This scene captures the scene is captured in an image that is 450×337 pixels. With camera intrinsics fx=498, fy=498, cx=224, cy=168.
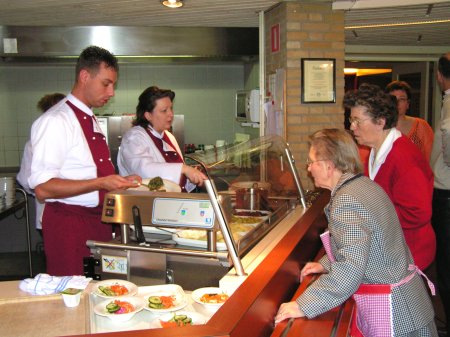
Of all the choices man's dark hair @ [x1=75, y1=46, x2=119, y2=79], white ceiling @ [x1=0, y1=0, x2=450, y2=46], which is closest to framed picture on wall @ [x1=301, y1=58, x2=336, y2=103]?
white ceiling @ [x1=0, y1=0, x2=450, y2=46]

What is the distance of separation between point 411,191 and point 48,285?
179 cm

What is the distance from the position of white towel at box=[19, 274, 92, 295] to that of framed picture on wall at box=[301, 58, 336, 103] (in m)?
2.98

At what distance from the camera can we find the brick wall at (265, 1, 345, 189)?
4.40 metres

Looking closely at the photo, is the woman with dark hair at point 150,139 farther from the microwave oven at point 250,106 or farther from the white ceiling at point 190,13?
the microwave oven at point 250,106

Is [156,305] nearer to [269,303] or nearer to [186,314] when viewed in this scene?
[186,314]

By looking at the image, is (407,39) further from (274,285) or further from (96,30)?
(274,285)

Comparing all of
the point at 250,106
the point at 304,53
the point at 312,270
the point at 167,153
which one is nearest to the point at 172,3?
the point at 304,53

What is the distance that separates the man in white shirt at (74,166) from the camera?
2490 mm

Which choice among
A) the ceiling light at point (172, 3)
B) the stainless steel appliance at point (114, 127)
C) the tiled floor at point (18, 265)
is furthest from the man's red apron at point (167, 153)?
the stainless steel appliance at point (114, 127)

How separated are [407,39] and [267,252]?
5.39 m

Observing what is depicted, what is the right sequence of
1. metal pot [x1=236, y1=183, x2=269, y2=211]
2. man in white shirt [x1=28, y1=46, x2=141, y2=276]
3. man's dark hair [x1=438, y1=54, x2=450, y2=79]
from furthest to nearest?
man's dark hair [x1=438, y1=54, x2=450, y2=79], metal pot [x1=236, y1=183, x2=269, y2=211], man in white shirt [x1=28, y1=46, x2=141, y2=276]

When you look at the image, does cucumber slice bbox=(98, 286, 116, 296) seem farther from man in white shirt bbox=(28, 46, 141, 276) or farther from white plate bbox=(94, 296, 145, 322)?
man in white shirt bbox=(28, 46, 141, 276)

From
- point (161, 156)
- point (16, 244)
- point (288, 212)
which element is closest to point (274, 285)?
point (288, 212)

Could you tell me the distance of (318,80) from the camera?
450 centimetres
